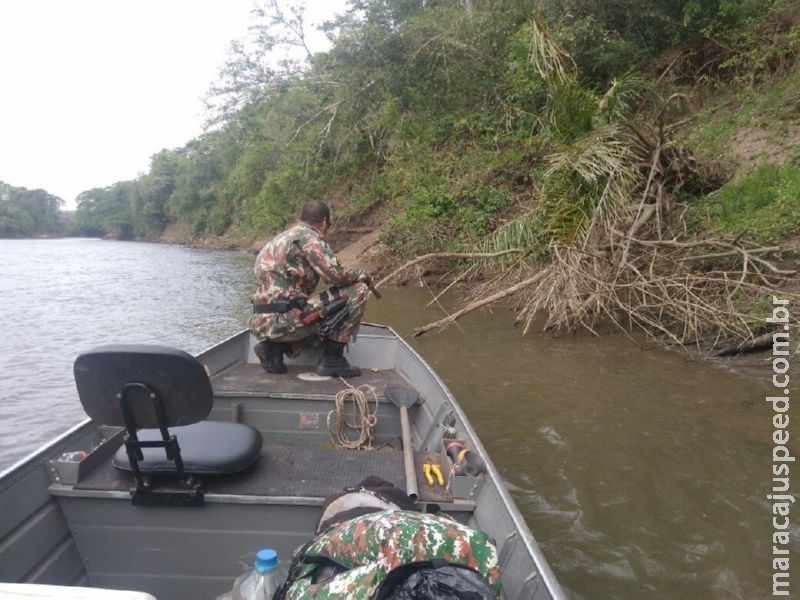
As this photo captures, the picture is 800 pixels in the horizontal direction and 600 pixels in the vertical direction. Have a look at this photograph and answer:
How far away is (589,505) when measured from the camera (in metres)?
3.60

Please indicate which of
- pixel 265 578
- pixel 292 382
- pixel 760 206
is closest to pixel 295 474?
pixel 265 578

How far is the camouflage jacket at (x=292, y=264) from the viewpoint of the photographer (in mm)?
4094

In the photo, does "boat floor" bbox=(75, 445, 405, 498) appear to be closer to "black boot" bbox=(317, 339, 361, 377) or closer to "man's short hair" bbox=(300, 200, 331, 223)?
"black boot" bbox=(317, 339, 361, 377)

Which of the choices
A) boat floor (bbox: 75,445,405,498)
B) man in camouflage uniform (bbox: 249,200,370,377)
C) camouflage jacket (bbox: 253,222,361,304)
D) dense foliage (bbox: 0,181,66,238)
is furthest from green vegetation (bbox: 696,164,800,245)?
dense foliage (bbox: 0,181,66,238)

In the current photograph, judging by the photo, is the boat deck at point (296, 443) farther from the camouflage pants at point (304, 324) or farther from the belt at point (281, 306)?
the belt at point (281, 306)

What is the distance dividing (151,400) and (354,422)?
5.91ft

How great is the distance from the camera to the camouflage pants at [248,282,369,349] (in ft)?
13.7

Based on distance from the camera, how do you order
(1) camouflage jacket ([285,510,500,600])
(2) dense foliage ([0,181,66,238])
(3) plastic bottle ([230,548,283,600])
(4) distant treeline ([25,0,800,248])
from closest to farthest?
Result: (1) camouflage jacket ([285,510,500,600]) → (3) plastic bottle ([230,548,283,600]) → (4) distant treeline ([25,0,800,248]) → (2) dense foliage ([0,181,66,238])

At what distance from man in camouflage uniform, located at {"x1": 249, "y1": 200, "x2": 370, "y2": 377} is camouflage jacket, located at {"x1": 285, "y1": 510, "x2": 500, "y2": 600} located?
248 centimetres

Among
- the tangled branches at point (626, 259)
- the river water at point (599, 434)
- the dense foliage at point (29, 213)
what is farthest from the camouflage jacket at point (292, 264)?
the dense foliage at point (29, 213)

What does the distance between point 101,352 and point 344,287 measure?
2.41 m

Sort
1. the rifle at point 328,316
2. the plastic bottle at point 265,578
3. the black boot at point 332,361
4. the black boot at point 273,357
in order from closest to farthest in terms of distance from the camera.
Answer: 1. the plastic bottle at point 265,578
2. the rifle at point 328,316
3. the black boot at point 332,361
4. the black boot at point 273,357

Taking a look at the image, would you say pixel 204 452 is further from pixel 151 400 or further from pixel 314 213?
pixel 314 213

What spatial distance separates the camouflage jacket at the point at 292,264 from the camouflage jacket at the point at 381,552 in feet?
8.23
